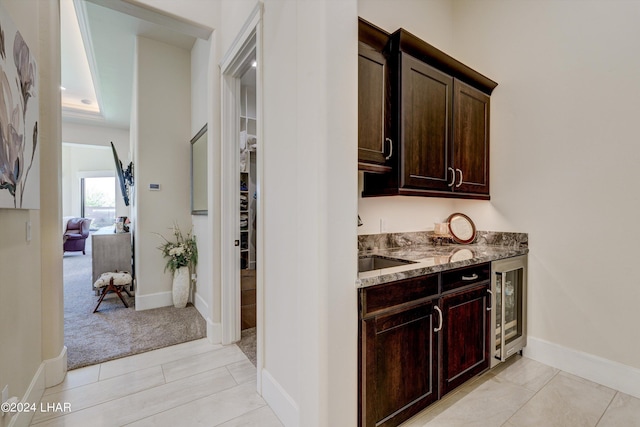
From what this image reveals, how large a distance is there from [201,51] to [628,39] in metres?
3.83

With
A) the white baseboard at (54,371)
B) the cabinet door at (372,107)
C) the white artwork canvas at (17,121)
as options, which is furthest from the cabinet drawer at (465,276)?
the white baseboard at (54,371)

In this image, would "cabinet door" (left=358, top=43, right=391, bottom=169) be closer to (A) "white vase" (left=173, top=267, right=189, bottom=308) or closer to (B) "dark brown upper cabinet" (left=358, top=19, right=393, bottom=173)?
(B) "dark brown upper cabinet" (left=358, top=19, right=393, bottom=173)

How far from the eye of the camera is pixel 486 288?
6.62 feet

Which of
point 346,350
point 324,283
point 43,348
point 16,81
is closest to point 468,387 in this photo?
point 346,350

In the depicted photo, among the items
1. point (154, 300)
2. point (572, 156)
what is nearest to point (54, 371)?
point (154, 300)

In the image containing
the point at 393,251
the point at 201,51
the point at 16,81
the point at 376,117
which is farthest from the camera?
the point at 201,51

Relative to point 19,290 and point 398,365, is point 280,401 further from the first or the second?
point 19,290

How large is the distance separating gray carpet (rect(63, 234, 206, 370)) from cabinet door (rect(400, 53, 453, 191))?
2.53 m

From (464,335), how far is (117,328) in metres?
3.22

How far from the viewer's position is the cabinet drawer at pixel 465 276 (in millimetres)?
1756

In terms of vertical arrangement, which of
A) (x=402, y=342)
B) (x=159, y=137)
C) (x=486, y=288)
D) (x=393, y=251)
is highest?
(x=159, y=137)

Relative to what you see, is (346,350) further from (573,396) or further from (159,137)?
(159,137)

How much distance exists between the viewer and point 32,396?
168 centimetres

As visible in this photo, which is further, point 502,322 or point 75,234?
point 75,234
